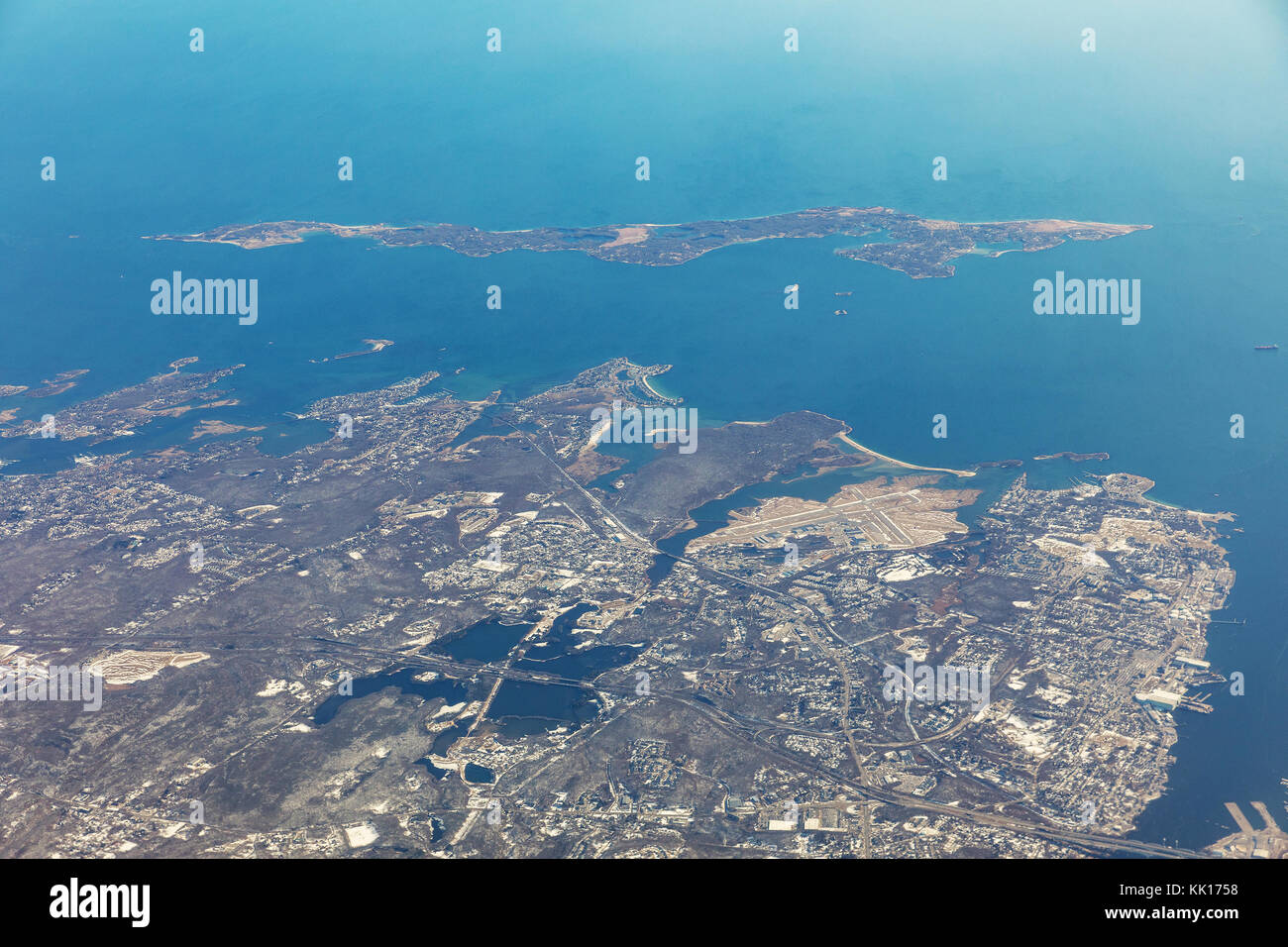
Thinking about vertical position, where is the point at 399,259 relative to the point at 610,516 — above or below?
above

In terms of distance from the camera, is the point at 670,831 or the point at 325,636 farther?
the point at 325,636

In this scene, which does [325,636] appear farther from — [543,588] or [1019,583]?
[1019,583]

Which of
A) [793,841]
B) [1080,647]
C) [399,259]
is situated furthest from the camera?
[399,259]

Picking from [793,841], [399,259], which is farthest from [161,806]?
[399,259]

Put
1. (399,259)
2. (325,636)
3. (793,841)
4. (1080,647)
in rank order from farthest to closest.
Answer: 1. (399,259)
2. (325,636)
3. (1080,647)
4. (793,841)

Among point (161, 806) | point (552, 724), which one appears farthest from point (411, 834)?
point (161, 806)

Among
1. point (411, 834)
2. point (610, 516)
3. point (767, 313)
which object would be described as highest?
point (767, 313)
